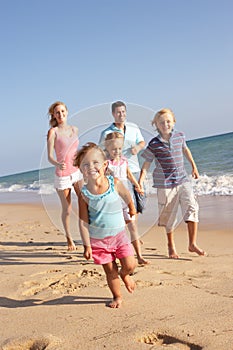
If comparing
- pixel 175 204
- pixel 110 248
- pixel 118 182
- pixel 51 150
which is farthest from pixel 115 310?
pixel 51 150

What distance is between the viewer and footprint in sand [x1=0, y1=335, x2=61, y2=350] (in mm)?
2734

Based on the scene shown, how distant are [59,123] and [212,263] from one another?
2555mm

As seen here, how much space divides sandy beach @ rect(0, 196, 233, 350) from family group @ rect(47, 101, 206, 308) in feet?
0.79

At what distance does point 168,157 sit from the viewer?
508 cm

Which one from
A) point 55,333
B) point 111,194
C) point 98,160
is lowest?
point 55,333

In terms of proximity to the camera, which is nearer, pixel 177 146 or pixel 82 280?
pixel 82 280

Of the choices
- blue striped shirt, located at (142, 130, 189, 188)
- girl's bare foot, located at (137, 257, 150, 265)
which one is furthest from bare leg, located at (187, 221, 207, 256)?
girl's bare foot, located at (137, 257, 150, 265)

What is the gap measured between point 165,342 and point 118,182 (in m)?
1.44

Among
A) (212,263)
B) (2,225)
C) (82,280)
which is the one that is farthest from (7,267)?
(2,225)

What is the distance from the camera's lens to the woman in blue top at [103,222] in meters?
3.47

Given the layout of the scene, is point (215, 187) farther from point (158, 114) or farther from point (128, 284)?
point (128, 284)

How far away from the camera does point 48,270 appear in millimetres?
4598

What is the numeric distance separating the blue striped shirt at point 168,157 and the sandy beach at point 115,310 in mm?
896

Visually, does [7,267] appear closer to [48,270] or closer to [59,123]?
[48,270]
